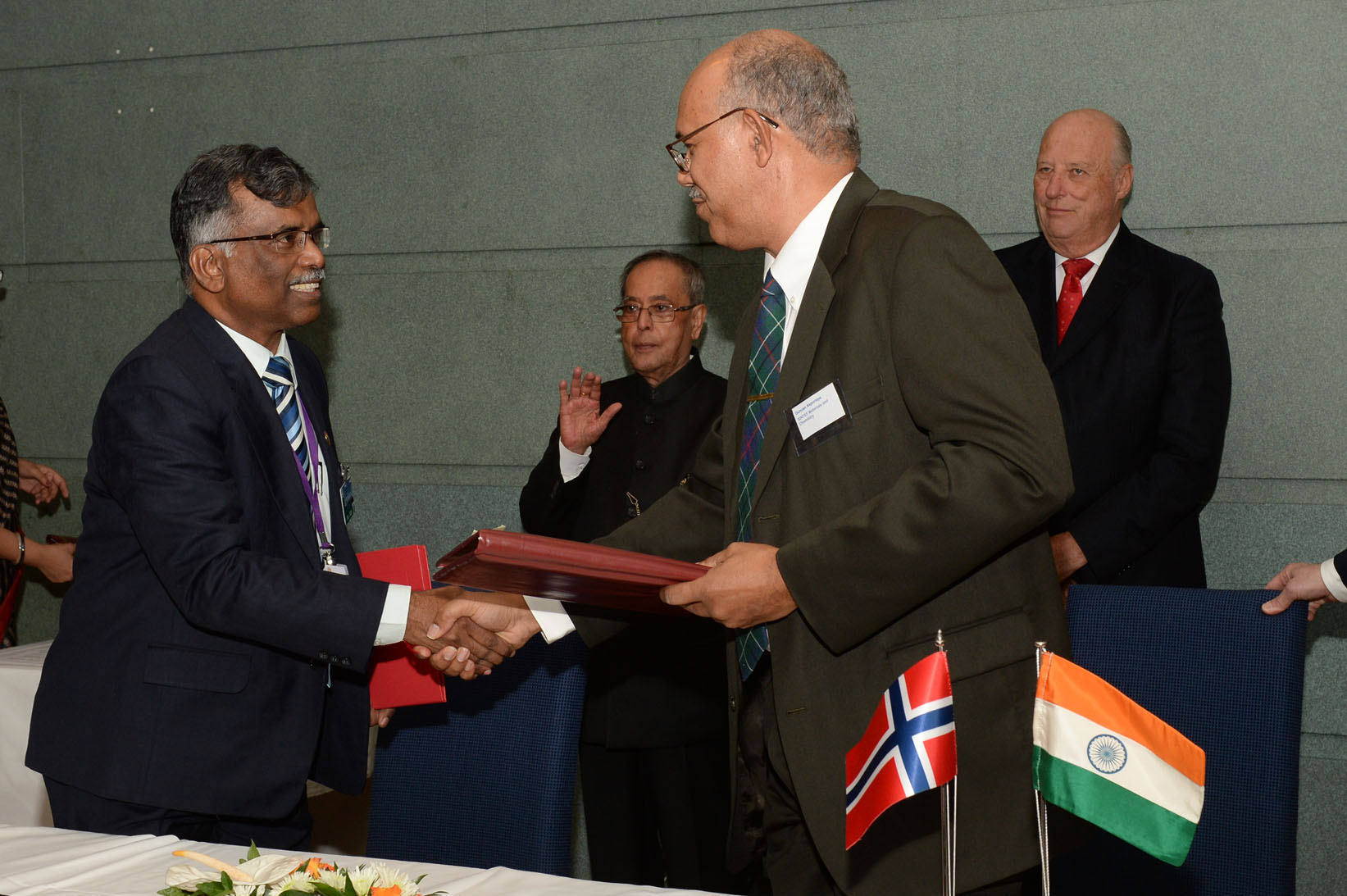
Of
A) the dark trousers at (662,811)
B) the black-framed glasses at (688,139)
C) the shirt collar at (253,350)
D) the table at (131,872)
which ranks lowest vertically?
the dark trousers at (662,811)

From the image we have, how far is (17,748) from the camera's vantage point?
2975 mm

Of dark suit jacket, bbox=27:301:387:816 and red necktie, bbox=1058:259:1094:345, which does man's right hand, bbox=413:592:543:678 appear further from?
red necktie, bbox=1058:259:1094:345

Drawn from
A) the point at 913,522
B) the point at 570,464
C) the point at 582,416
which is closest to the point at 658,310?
the point at 582,416

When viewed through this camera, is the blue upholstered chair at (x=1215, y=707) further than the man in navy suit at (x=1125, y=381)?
No

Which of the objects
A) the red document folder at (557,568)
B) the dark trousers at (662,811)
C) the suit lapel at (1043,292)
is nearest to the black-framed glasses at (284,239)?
the red document folder at (557,568)

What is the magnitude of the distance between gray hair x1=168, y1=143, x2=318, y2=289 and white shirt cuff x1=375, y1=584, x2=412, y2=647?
722 millimetres

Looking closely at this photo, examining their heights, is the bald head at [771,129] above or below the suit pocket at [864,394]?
above

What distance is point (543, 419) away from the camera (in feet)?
14.2

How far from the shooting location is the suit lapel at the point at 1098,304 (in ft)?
10.6

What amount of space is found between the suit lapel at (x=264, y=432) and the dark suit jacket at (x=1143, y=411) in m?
1.87

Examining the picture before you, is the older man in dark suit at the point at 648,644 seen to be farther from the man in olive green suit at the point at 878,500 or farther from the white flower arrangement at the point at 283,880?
the white flower arrangement at the point at 283,880

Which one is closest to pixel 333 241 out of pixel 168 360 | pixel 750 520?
pixel 168 360

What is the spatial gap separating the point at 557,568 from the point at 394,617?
67 cm

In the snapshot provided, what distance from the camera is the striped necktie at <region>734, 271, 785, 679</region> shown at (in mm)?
1957
